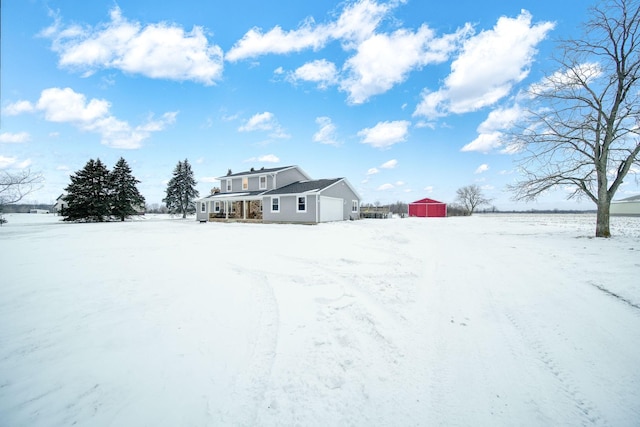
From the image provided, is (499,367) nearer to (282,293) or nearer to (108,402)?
(282,293)

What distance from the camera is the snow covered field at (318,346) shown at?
253 cm

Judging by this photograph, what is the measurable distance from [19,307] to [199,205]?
96.4 ft

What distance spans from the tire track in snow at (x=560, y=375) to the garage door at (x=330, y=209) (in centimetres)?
1881

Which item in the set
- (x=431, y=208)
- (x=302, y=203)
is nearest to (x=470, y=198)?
(x=431, y=208)

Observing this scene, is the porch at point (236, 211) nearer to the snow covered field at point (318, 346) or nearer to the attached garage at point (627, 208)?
the snow covered field at point (318, 346)

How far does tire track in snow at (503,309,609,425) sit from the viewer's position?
2.49 metres

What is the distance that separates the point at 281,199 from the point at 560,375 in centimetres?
2234

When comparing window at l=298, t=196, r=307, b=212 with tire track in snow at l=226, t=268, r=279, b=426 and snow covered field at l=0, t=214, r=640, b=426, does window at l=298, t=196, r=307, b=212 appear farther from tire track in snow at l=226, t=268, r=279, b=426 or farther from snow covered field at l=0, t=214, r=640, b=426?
tire track in snow at l=226, t=268, r=279, b=426

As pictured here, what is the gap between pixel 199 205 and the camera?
1268 inches

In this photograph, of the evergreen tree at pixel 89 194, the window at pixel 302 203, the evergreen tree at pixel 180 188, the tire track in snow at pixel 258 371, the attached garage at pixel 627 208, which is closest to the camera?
the tire track in snow at pixel 258 371

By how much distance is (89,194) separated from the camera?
3130 cm

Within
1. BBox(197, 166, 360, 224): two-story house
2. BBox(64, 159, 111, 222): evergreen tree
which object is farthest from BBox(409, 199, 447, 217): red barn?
BBox(64, 159, 111, 222): evergreen tree

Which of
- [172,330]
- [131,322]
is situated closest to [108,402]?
[172,330]

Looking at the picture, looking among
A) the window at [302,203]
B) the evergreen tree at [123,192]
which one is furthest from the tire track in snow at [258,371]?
the evergreen tree at [123,192]
